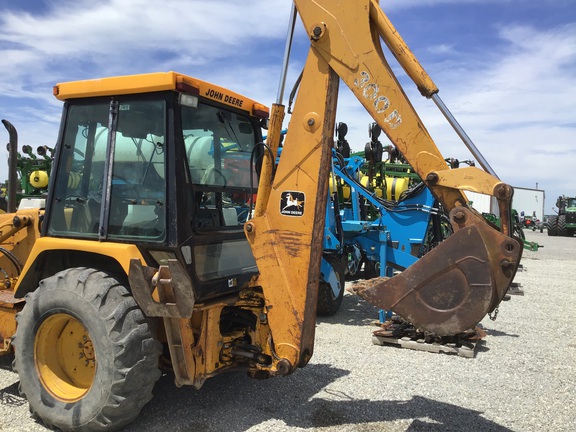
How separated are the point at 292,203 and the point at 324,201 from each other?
0.21 metres

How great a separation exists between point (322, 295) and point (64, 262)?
13.1ft

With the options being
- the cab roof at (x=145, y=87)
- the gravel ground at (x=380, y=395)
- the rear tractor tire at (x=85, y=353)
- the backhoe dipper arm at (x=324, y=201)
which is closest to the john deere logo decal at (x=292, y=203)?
the backhoe dipper arm at (x=324, y=201)

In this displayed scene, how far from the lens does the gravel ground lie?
3.62 meters

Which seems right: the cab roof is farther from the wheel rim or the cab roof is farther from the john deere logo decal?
the wheel rim

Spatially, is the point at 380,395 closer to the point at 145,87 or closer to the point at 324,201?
the point at 324,201

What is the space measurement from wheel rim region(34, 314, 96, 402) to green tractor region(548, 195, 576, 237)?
31068 mm

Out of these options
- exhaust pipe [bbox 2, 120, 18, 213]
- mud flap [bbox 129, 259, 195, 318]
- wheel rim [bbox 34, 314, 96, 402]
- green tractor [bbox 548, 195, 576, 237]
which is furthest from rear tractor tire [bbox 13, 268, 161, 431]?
green tractor [bbox 548, 195, 576, 237]

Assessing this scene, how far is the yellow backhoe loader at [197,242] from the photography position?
Result: 2834 millimetres

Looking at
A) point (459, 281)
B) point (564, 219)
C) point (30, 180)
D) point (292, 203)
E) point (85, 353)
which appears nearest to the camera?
point (459, 281)

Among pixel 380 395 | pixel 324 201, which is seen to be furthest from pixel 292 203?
pixel 380 395

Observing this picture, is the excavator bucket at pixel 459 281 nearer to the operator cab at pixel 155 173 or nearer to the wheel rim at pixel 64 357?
the operator cab at pixel 155 173

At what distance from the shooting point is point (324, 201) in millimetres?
3201

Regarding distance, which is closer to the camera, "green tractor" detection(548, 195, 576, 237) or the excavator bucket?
the excavator bucket

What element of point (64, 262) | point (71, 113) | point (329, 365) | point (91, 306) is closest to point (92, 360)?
point (91, 306)
